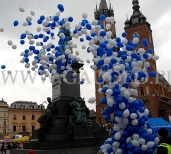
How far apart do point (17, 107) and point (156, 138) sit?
2803 inches

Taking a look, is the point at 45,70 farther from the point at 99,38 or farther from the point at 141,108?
the point at 141,108

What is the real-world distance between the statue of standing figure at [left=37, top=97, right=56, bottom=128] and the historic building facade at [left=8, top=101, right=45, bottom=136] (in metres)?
60.0

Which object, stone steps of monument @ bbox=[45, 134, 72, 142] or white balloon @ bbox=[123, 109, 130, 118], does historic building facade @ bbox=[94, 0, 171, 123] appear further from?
white balloon @ bbox=[123, 109, 130, 118]

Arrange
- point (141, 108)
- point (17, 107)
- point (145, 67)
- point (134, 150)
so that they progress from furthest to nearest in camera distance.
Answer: point (17, 107) → point (145, 67) → point (141, 108) → point (134, 150)

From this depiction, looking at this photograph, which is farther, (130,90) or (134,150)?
(130,90)

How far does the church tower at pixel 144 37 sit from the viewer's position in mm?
58219

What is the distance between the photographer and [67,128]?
1213 cm

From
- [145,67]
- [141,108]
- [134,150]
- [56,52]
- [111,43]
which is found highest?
[56,52]

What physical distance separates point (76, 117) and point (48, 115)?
1.42 meters

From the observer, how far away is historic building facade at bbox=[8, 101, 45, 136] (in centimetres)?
7256

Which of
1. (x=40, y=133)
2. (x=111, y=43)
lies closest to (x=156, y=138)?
(x=111, y=43)

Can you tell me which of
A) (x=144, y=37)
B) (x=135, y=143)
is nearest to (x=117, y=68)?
(x=135, y=143)

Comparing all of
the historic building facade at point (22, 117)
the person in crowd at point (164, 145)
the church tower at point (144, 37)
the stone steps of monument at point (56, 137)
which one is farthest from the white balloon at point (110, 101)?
the historic building facade at point (22, 117)

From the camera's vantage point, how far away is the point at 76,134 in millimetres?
11773
